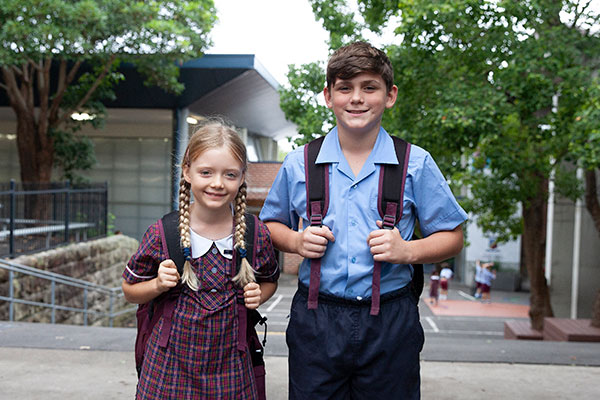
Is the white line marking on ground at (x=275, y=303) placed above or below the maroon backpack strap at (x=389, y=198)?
below

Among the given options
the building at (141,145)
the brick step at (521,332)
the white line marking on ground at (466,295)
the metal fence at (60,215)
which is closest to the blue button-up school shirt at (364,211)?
the brick step at (521,332)

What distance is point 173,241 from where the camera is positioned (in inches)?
90.1

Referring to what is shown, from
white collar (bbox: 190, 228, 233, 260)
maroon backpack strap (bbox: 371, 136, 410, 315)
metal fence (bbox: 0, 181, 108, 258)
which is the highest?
maroon backpack strap (bbox: 371, 136, 410, 315)

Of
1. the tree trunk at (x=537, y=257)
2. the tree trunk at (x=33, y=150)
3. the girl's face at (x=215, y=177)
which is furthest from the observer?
the tree trunk at (x=33, y=150)

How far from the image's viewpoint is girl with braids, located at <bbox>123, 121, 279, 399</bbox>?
2268mm

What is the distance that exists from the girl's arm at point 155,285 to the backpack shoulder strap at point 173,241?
0.05 meters

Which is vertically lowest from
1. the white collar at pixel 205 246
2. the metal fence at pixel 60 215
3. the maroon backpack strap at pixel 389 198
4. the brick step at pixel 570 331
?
the brick step at pixel 570 331

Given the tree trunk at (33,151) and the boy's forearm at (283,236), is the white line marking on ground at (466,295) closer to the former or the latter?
the tree trunk at (33,151)

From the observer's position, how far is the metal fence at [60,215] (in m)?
11.9

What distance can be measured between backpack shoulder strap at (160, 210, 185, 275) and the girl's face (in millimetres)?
152

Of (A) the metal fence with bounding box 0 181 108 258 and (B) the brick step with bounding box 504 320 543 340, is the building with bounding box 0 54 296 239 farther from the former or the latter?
(B) the brick step with bounding box 504 320 543 340

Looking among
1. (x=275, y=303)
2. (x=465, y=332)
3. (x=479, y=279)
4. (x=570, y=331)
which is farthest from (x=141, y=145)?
(x=570, y=331)

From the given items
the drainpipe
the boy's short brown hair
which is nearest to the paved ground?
the boy's short brown hair

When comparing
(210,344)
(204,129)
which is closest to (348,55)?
(204,129)
